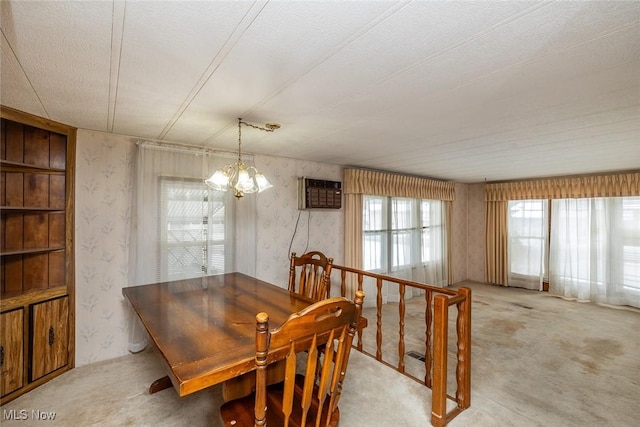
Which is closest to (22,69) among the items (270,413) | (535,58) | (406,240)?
(270,413)

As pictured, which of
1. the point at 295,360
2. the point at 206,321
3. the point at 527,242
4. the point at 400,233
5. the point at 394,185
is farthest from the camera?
the point at 527,242

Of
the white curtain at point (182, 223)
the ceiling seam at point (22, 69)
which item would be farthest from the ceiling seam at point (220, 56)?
the white curtain at point (182, 223)

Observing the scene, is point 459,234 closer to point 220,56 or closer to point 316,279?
point 316,279

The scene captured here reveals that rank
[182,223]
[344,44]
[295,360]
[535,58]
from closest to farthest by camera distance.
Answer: [295,360] → [344,44] → [535,58] → [182,223]

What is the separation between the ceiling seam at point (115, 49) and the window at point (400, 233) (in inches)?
130

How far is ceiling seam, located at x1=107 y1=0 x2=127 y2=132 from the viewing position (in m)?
1.00

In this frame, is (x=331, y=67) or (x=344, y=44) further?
(x=331, y=67)

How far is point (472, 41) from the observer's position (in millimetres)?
1173

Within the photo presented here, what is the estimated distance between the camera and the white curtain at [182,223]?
262 centimetres

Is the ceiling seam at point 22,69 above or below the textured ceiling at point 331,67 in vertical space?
below

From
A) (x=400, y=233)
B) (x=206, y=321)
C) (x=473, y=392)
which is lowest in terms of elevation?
(x=473, y=392)

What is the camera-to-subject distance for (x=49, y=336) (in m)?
2.22

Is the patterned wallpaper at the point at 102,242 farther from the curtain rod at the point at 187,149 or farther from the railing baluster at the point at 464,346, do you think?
the railing baluster at the point at 464,346

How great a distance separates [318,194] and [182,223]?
5.43 ft
